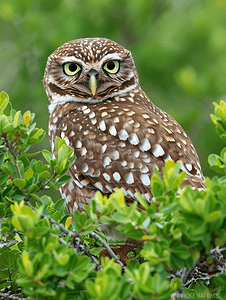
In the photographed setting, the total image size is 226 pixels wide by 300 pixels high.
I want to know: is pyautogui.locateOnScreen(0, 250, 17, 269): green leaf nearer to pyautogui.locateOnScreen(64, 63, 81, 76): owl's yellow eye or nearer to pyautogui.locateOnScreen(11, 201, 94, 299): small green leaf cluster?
pyautogui.locateOnScreen(11, 201, 94, 299): small green leaf cluster

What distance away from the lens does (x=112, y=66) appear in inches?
137

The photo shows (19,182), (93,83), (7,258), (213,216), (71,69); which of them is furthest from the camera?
(71,69)

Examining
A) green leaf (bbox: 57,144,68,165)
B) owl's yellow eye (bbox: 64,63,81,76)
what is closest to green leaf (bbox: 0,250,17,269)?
green leaf (bbox: 57,144,68,165)

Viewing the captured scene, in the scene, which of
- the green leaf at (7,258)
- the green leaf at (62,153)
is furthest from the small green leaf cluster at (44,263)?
the green leaf at (7,258)

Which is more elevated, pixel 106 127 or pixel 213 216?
pixel 106 127

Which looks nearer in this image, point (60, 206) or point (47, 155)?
point (47, 155)

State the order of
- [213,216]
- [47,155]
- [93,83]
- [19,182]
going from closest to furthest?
[213,216]
[19,182]
[47,155]
[93,83]

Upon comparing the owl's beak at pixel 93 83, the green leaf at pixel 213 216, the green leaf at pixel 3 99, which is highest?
the owl's beak at pixel 93 83

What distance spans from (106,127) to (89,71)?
659mm

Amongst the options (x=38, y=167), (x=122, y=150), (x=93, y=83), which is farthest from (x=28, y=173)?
(x=93, y=83)

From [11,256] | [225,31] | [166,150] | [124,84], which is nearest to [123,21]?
[225,31]

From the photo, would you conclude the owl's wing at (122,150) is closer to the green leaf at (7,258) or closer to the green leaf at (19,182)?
the green leaf at (7,258)

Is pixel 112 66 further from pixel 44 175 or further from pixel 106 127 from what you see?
pixel 44 175

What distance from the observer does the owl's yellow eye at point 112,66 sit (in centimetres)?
342
